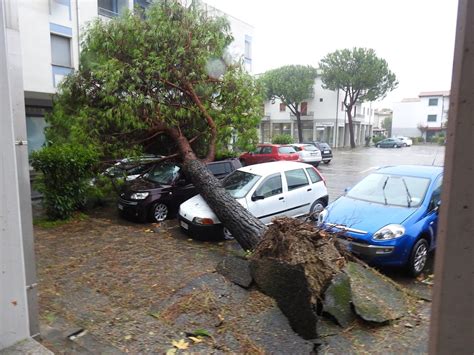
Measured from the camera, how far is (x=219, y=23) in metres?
9.20

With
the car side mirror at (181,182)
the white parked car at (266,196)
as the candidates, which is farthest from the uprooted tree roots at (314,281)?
the car side mirror at (181,182)

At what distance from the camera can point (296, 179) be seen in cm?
829

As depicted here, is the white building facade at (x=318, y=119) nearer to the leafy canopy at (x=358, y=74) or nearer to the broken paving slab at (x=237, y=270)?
the leafy canopy at (x=358, y=74)

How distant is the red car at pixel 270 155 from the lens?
60.2 feet

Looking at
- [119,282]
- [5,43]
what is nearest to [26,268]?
[5,43]

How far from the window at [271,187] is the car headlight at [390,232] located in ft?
9.22

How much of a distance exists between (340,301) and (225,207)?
3.18m

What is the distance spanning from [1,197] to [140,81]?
6.22m

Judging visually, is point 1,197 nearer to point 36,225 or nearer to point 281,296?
point 281,296

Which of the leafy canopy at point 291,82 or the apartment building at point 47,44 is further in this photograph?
the leafy canopy at point 291,82

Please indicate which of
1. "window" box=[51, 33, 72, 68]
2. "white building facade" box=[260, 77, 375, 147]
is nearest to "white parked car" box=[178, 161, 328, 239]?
"window" box=[51, 33, 72, 68]

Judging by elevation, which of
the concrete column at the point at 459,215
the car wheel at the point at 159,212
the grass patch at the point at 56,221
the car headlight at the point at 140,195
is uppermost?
the concrete column at the point at 459,215

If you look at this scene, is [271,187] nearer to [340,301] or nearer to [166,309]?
[340,301]

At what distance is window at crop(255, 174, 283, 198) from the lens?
757 centimetres
